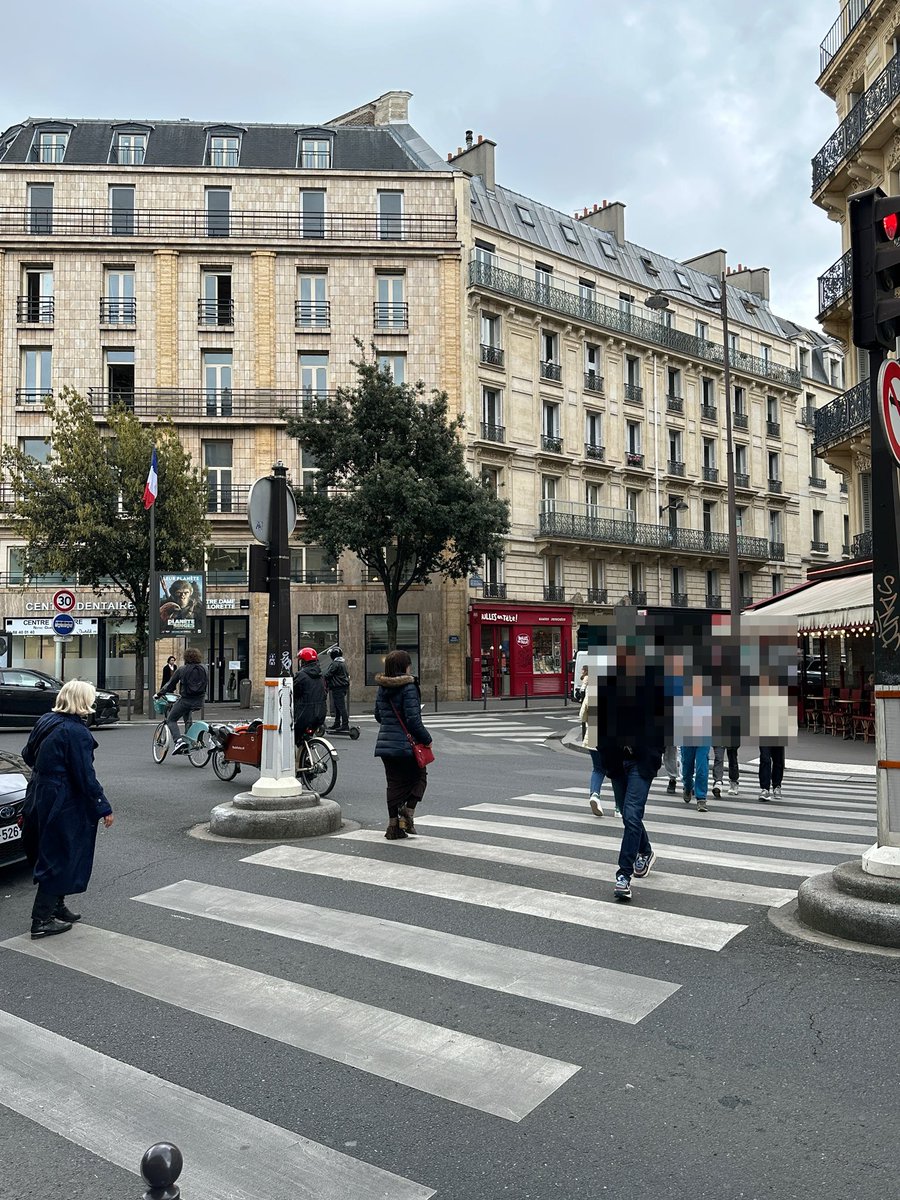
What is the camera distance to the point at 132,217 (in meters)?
35.9

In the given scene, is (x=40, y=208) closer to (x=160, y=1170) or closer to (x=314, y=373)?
(x=314, y=373)

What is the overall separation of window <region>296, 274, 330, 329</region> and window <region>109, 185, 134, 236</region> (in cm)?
655

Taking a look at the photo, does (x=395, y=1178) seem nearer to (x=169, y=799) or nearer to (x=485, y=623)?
(x=169, y=799)

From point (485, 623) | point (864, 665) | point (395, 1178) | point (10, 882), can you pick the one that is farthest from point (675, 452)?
point (395, 1178)

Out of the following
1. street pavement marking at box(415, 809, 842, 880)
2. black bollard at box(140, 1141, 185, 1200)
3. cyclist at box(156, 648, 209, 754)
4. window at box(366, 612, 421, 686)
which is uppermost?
window at box(366, 612, 421, 686)

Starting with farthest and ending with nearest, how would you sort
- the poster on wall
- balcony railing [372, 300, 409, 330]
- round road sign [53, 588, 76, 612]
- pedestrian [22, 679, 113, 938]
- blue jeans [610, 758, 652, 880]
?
balcony railing [372, 300, 409, 330] → the poster on wall → round road sign [53, 588, 76, 612] → blue jeans [610, 758, 652, 880] → pedestrian [22, 679, 113, 938]

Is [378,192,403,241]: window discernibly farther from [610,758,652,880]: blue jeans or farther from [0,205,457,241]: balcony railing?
[610,758,652,880]: blue jeans

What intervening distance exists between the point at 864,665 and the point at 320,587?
1873 centimetres

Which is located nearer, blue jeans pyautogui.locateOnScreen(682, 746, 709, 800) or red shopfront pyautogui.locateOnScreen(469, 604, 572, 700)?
blue jeans pyautogui.locateOnScreen(682, 746, 709, 800)

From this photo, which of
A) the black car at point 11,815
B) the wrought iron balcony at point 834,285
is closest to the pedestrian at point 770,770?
the black car at point 11,815

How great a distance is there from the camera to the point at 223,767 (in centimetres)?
1247

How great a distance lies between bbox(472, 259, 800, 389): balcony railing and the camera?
38031 mm

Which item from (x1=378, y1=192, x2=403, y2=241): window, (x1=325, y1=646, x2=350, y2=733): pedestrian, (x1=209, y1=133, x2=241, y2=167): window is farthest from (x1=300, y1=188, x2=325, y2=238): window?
(x1=325, y1=646, x2=350, y2=733): pedestrian

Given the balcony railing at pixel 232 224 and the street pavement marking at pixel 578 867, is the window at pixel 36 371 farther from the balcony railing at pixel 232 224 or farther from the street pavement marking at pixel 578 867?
the street pavement marking at pixel 578 867
